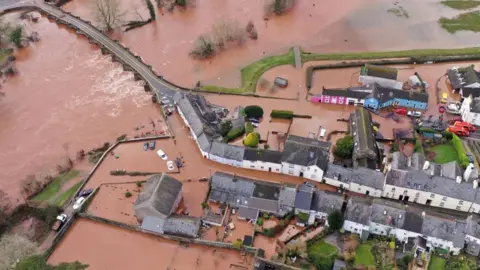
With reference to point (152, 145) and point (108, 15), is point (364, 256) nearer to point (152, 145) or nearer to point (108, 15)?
point (152, 145)

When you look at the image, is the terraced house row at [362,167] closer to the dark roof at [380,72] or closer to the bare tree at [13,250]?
the dark roof at [380,72]

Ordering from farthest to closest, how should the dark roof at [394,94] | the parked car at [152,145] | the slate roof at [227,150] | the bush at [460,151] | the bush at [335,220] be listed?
the dark roof at [394,94]
the parked car at [152,145]
the slate roof at [227,150]
the bush at [460,151]
the bush at [335,220]

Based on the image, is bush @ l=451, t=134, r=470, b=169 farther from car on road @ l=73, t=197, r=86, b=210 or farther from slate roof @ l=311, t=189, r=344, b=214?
car on road @ l=73, t=197, r=86, b=210

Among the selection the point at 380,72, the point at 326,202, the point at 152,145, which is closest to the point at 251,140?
the point at 152,145

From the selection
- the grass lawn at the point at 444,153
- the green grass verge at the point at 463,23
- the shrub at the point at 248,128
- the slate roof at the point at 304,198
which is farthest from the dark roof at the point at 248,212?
the green grass verge at the point at 463,23

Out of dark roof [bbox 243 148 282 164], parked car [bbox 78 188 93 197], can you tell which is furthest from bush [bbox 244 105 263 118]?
parked car [bbox 78 188 93 197]

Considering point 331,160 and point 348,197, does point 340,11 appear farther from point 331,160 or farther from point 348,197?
point 348,197
